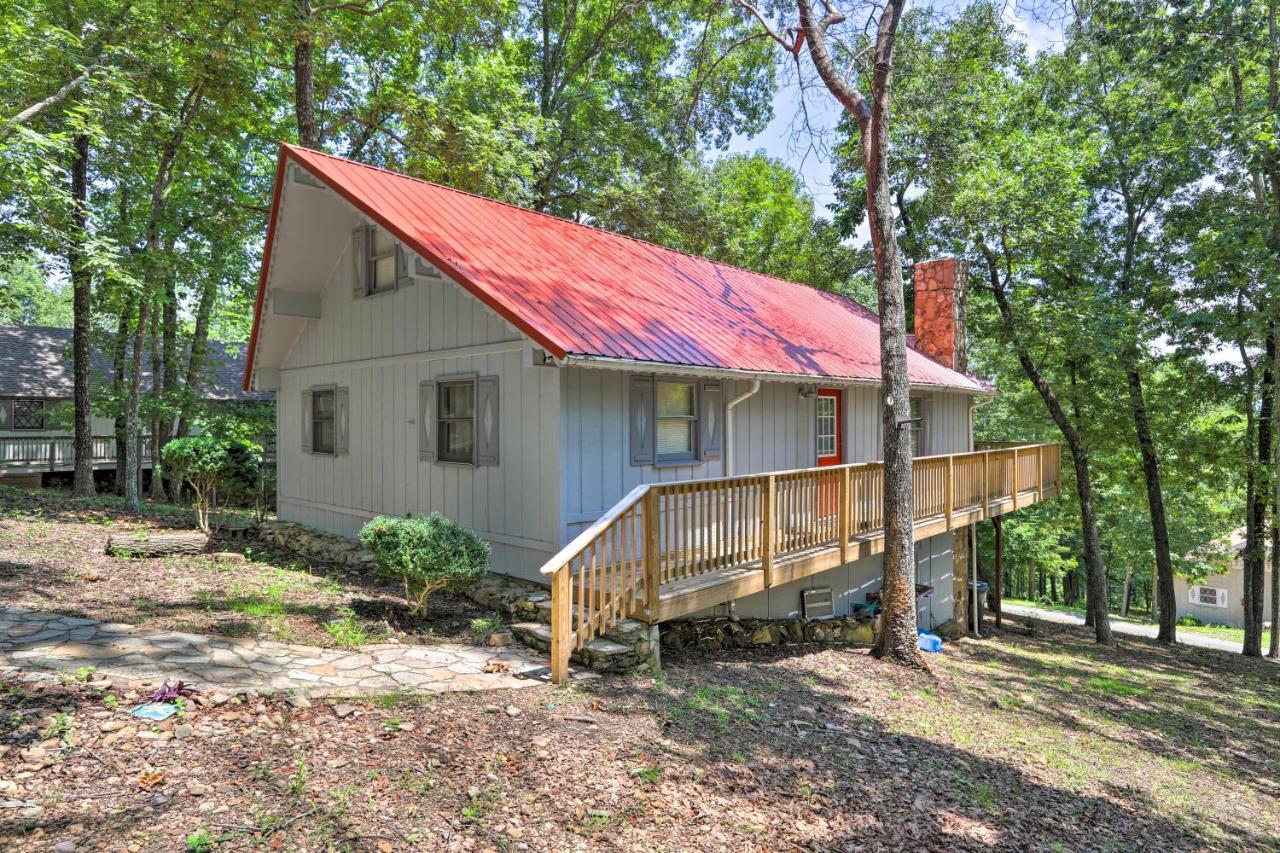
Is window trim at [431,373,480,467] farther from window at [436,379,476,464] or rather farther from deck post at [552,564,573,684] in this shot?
deck post at [552,564,573,684]

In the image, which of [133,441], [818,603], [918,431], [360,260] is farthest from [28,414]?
[918,431]

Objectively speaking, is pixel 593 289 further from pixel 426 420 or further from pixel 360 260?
pixel 360 260

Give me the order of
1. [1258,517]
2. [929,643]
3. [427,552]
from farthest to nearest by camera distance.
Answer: [1258,517] → [929,643] → [427,552]

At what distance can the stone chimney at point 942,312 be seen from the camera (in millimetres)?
15680

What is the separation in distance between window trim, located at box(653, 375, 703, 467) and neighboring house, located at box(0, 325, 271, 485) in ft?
59.3

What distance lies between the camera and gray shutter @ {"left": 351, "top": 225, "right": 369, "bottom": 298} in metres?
10.1

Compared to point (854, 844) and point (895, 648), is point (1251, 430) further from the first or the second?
point (854, 844)

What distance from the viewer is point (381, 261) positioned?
1002cm

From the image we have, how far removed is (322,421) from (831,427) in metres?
8.56

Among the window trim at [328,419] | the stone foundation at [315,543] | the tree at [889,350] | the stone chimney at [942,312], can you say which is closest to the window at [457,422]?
the stone foundation at [315,543]

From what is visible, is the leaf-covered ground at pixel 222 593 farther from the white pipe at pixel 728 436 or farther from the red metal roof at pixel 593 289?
the white pipe at pixel 728 436

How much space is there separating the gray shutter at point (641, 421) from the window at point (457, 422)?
6.49 feet

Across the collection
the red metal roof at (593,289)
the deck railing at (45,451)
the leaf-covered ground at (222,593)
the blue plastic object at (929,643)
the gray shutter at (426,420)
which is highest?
the red metal roof at (593,289)

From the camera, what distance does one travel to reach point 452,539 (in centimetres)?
675
